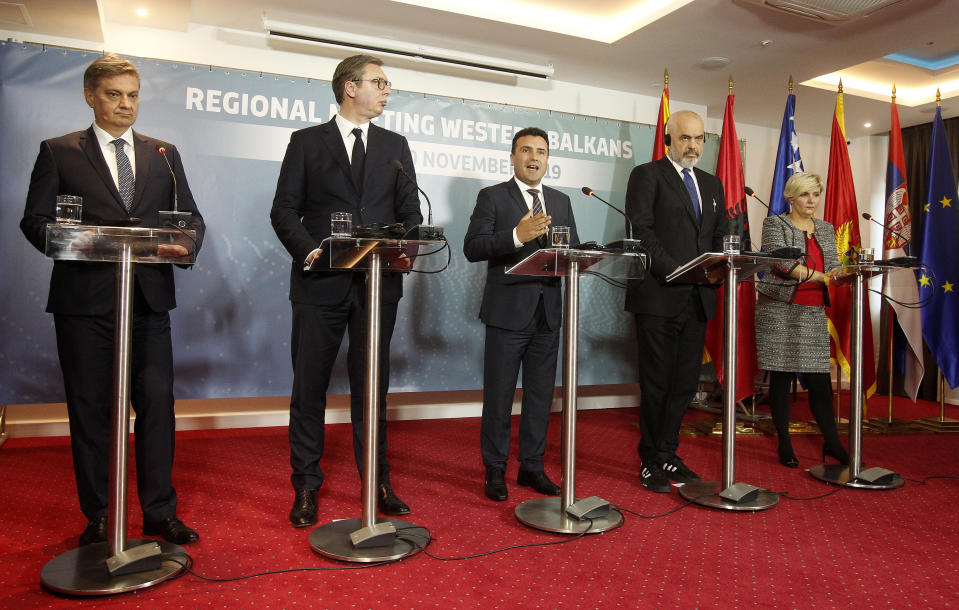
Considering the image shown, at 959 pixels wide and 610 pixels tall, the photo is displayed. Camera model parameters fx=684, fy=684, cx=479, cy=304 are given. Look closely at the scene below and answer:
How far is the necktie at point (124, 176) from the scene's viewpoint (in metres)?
2.44

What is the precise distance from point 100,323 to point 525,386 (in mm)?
1810

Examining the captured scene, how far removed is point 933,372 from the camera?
271 inches

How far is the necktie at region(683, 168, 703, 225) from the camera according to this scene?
3463 millimetres

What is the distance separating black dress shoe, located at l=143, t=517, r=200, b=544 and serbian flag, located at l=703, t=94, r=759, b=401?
3395mm

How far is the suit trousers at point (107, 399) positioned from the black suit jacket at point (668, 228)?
2.10m

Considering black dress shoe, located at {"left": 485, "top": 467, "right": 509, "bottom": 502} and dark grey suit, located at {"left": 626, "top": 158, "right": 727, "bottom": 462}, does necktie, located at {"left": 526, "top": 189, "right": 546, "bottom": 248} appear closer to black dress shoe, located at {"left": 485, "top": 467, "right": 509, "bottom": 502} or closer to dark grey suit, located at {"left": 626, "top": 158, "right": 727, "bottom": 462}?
dark grey suit, located at {"left": 626, "top": 158, "right": 727, "bottom": 462}

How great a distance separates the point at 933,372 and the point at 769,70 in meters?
3.67

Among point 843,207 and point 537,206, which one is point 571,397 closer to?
point 537,206

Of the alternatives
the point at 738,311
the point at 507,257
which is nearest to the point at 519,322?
the point at 507,257

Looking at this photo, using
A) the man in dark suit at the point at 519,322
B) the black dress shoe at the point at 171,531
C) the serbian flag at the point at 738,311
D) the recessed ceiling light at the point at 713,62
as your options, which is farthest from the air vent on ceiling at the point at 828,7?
the black dress shoe at the point at 171,531

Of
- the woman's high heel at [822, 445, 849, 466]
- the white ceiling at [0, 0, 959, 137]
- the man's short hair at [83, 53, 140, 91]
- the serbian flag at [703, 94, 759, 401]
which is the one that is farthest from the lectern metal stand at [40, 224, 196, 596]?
the serbian flag at [703, 94, 759, 401]

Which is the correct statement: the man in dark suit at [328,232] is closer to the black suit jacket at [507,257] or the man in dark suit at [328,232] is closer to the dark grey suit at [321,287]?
the dark grey suit at [321,287]

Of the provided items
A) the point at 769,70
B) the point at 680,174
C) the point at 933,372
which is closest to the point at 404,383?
the point at 680,174

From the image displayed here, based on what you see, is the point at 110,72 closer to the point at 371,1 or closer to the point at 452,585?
the point at 452,585
